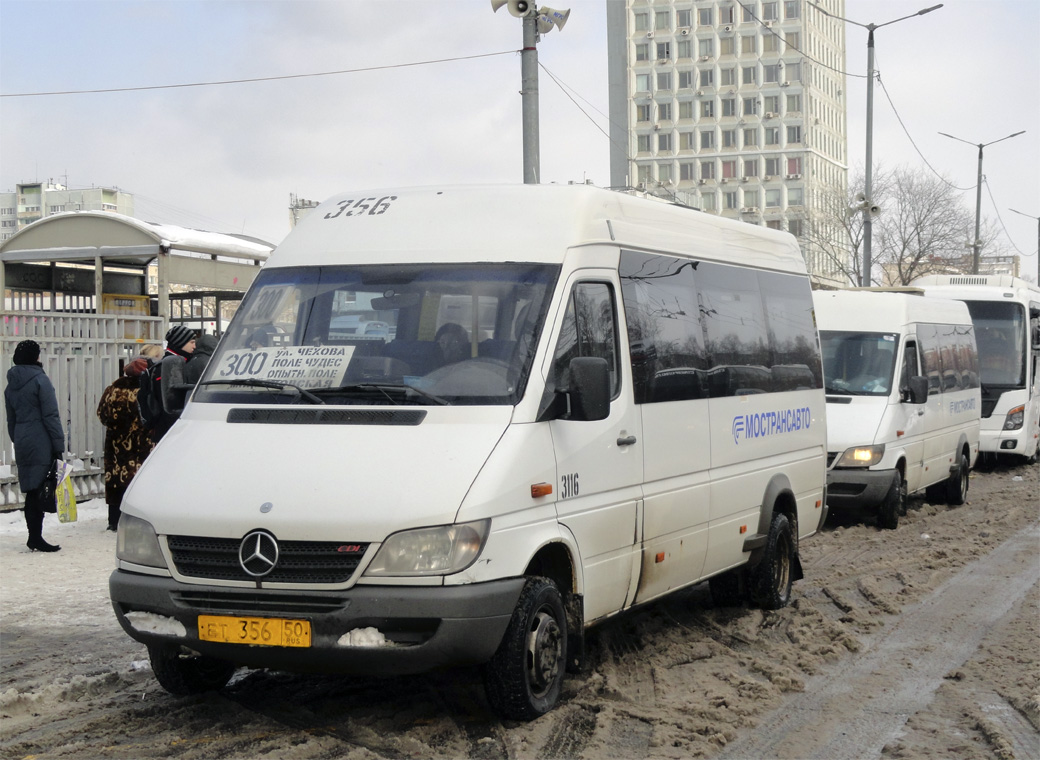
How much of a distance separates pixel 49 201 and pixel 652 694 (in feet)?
602

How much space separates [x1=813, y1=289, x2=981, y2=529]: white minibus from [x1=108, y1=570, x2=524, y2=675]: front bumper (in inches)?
351

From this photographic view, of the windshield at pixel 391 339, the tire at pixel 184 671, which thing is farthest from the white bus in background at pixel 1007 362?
the tire at pixel 184 671

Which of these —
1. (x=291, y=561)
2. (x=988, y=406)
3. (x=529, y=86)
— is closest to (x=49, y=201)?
(x=988, y=406)

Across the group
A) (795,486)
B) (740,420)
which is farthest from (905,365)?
(740,420)

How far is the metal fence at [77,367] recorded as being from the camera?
552 inches

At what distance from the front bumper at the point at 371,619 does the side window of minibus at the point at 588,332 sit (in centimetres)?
121

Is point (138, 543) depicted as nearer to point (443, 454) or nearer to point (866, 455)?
point (443, 454)

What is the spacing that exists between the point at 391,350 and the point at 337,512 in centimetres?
109

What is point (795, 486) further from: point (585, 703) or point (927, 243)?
point (927, 243)

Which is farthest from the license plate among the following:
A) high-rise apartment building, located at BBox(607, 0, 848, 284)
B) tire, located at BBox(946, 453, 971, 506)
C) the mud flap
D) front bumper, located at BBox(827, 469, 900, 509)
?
high-rise apartment building, located at BBox(607, 0, 848, 284)

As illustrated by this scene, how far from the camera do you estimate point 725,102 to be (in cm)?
12500

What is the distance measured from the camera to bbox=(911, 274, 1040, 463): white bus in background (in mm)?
21516

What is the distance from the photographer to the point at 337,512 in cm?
579

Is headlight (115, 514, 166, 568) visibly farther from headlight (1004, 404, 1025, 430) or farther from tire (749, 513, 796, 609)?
headlight (1004, 404, 1025, 430)
